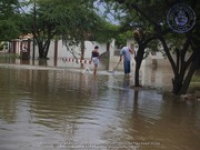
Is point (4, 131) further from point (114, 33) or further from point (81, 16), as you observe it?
point (81, 16)

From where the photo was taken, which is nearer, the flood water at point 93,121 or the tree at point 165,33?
the flood water at point 93,121

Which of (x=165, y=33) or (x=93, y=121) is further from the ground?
(x=165, y=33)

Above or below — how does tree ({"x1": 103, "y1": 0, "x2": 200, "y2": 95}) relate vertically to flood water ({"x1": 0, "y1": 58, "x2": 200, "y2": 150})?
above

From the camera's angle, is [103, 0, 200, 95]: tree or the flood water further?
[103, 0, 200, 95]: tree

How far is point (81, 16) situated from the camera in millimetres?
19891

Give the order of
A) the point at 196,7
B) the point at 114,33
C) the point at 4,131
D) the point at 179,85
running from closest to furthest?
the point at 4,131 < the point at 196,7 < the point at 179,85 < the point at 114,33

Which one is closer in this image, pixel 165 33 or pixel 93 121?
pixel 93 121

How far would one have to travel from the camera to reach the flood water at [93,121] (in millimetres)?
7051

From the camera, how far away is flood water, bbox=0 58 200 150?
23.1 ft

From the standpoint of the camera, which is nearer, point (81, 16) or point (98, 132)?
point (98, 132)

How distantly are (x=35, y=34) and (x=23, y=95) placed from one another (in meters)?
30.9

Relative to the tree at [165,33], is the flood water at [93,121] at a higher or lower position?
lower

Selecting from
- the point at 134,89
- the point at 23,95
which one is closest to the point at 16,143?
the point at 23,95

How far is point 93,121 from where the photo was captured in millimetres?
8812
